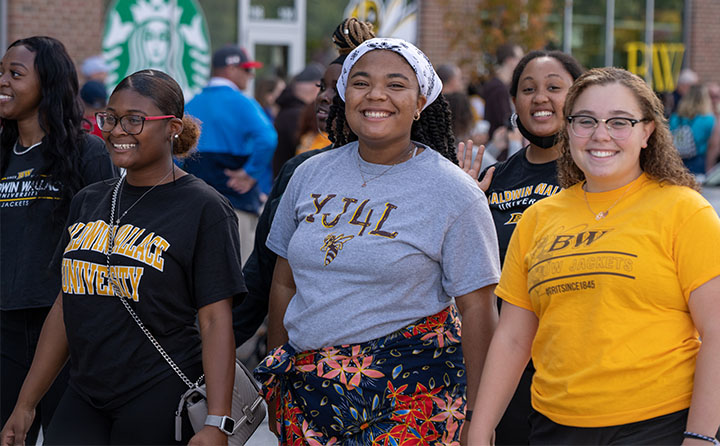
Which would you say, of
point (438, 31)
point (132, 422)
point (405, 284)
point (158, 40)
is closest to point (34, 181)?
point (132, 422)

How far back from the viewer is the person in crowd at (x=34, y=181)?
159 inches

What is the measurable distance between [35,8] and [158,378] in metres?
10.4

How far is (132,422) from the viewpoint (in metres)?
3.25

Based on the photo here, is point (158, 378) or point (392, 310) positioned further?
point (158, 378)

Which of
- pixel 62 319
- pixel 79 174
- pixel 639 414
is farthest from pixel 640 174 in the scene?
pixel 79 174

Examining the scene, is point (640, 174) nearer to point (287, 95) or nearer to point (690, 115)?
point (287, 95)

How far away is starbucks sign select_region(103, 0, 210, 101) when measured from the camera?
10797mm

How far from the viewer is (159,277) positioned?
3.24 metres

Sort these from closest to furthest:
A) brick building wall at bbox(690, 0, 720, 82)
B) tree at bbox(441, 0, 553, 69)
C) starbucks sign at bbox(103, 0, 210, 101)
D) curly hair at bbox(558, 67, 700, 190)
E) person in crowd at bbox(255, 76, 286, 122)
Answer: curly hair at bbox(558, 67, 700, 190)
starbucks sign at bbox(103, 0, 210, 101)
person in crowd at bbox(255, 76, 286, 122)
tree at bbox(441, 0, 553, 69)
brick building wall at bbox(690, 0, 720, 82)

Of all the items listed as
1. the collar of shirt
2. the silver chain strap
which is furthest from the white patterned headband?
the collar of shirt

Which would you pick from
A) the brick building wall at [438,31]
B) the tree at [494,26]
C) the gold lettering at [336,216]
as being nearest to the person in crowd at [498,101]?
the tree at [494,26]

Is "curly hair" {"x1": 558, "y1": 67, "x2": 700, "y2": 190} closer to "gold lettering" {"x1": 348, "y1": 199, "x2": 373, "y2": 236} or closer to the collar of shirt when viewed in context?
"gold lettering" {"x1": 348, "y1": 199, "x2": 373, "y2": 236}

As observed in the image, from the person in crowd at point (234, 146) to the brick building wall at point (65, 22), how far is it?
551cm

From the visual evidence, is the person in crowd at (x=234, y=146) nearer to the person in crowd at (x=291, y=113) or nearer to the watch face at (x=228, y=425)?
the person in crowd at (x=291, y=113)
